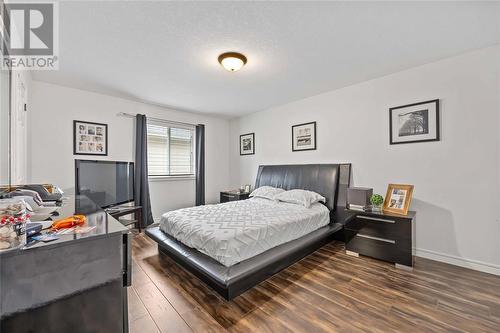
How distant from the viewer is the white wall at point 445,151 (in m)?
2.36

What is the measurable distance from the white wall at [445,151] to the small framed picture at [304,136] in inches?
14.7

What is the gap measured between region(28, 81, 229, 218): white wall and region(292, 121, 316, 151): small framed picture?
2.37 m

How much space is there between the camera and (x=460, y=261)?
2.51 metres

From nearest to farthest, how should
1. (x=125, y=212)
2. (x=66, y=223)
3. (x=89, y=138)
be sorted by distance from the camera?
1. (x=66, y=223)
2. (x=125, y=212)
3. (x=89, y=138)

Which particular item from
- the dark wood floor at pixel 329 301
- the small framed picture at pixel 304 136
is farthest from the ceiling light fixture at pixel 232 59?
the dark wood floor at pixel 329 301

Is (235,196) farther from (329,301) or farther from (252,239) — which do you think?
(329,301)

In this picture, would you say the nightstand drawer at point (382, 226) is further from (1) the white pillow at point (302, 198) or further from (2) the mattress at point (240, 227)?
(1) the white pillow at point (302, 198)

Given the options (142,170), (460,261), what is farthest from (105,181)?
(460,261)

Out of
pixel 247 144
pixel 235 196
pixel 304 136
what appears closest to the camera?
pixel 304 136

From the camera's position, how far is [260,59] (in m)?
2.58

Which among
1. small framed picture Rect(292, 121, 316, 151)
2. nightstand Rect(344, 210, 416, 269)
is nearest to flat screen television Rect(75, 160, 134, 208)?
small framed picture Rect(292, 121, 316, 151)

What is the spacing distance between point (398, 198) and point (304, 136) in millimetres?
1872

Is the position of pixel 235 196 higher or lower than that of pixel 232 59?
lower

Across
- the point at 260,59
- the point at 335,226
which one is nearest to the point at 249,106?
the point at 260,59
